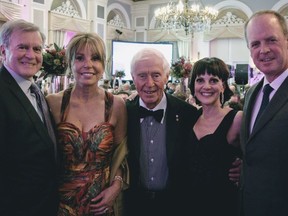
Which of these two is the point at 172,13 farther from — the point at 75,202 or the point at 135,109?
the point at 75,202

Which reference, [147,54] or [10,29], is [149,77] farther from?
[10,29]

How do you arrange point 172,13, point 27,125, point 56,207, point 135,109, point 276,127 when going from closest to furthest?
point 276,127 → point 27,125 → point 56,207 → point 135,109 → point 172,13

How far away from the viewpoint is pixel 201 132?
179cm

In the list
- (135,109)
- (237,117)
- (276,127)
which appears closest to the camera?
(276,127)

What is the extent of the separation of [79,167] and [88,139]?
0.51ft

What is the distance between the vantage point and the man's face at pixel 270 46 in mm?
1491

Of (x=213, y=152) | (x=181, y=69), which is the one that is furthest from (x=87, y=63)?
(x=181, y=69)

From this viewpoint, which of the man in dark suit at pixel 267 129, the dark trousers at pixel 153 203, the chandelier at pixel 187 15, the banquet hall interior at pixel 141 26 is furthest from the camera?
the banquet hall interior at pixel 141 26

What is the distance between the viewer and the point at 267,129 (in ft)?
4.44

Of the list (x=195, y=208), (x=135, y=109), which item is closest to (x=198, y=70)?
(x=135, y=109)

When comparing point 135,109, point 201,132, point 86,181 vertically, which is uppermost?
point 135,109

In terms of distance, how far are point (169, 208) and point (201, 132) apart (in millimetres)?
479

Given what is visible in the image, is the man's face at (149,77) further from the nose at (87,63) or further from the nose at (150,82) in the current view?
the nose at (87,63)

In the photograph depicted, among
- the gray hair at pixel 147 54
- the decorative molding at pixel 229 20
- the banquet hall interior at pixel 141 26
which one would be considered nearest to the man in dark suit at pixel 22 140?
the gray hair at pixel 147 54
